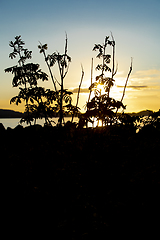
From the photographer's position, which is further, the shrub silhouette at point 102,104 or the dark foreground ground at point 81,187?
the shrub silhouette at point 102,104

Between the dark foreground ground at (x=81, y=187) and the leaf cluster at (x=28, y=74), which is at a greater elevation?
the leaf cluster at (x=28, y=74)

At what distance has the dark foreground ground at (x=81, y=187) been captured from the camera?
3131 millimetres

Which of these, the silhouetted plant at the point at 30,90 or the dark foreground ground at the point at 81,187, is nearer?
the dark foreground ground at the point at 81,187

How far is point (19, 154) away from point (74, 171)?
6.67 feet

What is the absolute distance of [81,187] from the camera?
4.27 meters

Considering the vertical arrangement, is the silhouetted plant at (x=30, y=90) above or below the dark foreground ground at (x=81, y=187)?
above

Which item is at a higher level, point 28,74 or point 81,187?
point 28,74

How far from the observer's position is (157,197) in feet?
12.6

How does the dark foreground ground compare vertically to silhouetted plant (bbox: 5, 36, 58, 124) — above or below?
below

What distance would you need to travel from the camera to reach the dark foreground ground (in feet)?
10.3

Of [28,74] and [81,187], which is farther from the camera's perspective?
[28,74]

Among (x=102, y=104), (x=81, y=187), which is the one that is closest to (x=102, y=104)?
(x=102, y=104)

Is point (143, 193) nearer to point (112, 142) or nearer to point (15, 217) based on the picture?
point (15, 217)

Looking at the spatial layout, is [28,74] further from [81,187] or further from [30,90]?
[81,187]
